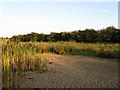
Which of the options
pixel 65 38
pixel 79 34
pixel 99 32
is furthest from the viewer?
pixel 65 38

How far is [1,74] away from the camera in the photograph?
2.08 metres

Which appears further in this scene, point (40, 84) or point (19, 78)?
point (19, 78)

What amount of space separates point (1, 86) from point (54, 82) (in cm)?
97

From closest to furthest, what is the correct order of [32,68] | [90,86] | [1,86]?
1. [1,86]
2. [90,86]
3. [32,68]

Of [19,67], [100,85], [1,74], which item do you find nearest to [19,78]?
[1,74]

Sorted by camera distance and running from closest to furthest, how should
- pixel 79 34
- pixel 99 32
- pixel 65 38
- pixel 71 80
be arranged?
1. pixel 71 80
2. pixel 99 32
3. pixel 79 34
4. pixel 65 38

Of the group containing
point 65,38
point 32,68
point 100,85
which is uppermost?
point 65,38

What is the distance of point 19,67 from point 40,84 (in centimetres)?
107

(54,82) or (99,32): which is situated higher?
(99,32)

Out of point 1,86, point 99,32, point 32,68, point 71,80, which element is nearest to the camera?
point 1,86

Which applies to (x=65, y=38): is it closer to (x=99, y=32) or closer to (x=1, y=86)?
(x=99, y=32)

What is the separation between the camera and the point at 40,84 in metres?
1.85

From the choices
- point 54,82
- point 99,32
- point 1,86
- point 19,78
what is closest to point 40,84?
point 54,82

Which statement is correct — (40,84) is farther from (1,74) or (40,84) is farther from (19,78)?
(1,74)
